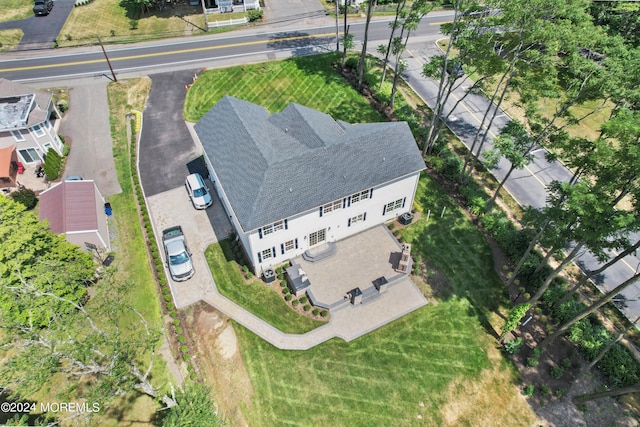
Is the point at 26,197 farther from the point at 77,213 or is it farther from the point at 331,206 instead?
the point at 331,206

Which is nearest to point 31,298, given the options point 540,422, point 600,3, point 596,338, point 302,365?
point 302,365

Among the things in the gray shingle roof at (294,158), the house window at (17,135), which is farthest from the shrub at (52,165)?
the gray shingle roof at (294,158)

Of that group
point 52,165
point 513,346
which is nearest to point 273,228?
point 513,346

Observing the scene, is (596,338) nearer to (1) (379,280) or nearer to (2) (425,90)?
(1) (379,280)

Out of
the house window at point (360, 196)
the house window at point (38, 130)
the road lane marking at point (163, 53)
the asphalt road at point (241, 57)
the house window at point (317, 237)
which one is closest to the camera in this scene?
the house window at point (360, 196)

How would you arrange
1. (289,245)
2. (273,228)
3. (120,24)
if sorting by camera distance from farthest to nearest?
(120,24) < (289,245) < (273,228)

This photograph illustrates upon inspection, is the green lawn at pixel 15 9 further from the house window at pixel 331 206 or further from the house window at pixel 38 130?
the house window at pixel 331 206

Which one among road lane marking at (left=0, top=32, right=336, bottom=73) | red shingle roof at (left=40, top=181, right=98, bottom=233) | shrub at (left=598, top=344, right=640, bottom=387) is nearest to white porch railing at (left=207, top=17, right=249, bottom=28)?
road lane marking at (left=0, top=32, right=336, bottom=73)
